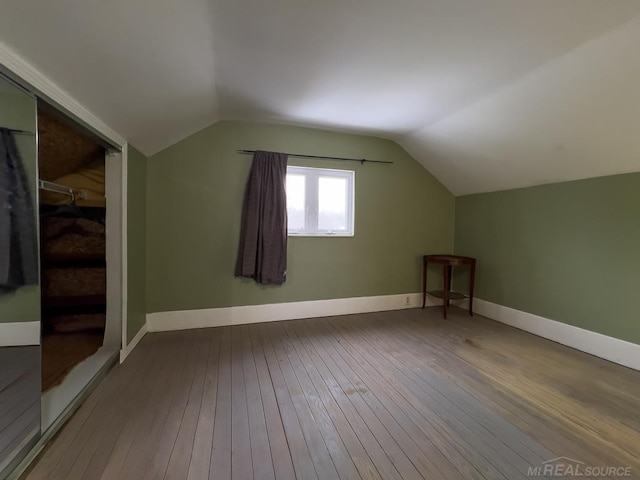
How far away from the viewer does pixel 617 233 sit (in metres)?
2.19

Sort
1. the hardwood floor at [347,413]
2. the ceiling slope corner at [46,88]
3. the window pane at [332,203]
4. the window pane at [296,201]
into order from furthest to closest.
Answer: the window pane at [332,203], the window pane at [296,201], the hardwood floor at [347,413], the ceiling slope corner at [46,88]

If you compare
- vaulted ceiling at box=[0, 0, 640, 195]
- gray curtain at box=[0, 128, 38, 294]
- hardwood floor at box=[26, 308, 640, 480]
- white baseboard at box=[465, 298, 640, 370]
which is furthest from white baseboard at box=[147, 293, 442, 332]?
vaulted ceiling at box=[0, 0, 640, 195]

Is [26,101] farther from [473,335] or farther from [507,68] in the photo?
[473,335]

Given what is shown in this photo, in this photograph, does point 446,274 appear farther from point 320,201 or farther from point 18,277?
point 18,277

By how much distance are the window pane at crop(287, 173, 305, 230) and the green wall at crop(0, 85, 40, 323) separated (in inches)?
81.6

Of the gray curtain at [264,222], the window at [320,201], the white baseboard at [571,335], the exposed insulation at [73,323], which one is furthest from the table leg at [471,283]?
the exposed insulation at [73,323]

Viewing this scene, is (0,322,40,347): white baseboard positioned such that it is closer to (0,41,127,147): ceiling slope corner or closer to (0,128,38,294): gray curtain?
(0,128,38,294): gray curtain

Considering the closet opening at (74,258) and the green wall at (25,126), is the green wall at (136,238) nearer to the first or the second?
the closet opening at (74,258)

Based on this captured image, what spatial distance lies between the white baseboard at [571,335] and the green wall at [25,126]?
4.06 metres

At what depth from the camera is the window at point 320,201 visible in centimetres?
310

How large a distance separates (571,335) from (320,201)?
2.84m

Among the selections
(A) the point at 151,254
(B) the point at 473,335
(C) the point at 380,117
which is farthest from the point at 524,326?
(A) the point at 151,254

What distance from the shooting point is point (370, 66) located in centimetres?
183

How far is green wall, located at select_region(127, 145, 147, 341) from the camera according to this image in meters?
2.18
